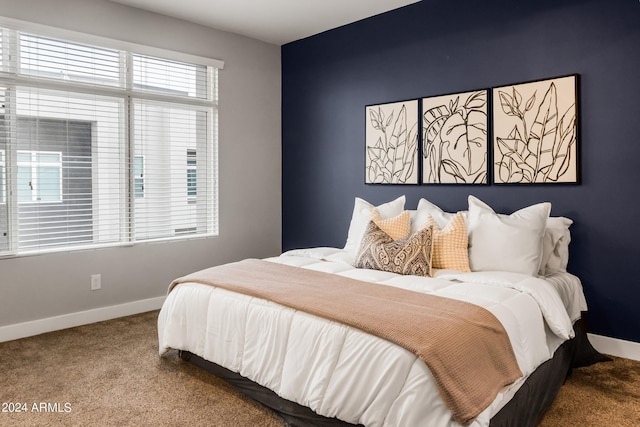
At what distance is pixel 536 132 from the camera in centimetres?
331

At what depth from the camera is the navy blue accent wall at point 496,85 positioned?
3.02 meters

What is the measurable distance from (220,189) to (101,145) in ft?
3.90

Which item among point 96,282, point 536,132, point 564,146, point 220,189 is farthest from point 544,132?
point 96,282

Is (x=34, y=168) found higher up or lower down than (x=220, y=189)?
higher up

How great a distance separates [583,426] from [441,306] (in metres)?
0.91

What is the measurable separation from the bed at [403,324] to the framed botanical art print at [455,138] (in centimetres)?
41

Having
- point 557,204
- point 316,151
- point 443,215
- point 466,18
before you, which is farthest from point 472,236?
point 316,151

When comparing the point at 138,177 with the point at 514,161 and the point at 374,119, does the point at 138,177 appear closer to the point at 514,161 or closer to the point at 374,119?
the point at 374,119

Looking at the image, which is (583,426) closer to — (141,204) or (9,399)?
(9,399)

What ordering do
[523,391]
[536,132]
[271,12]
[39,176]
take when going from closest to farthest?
[523,391], [536,132], [39,176], [271,12]

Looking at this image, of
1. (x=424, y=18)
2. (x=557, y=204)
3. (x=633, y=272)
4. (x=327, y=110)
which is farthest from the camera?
(x=327, y=110)

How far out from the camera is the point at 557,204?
327cm

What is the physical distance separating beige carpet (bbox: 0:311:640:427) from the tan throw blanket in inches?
22.8

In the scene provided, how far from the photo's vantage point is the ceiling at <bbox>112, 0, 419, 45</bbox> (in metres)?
3.93
